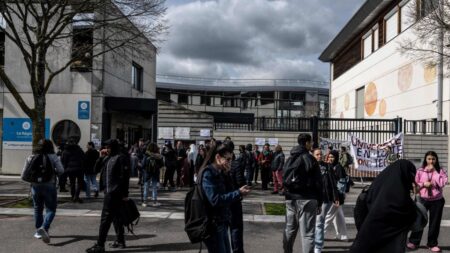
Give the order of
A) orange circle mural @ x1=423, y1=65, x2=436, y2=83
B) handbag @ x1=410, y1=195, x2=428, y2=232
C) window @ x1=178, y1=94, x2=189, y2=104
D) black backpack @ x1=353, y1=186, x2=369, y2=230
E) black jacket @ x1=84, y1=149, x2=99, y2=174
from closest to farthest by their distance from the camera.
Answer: handbag @ x1=410, y1=195, x2=428, y2=232, black backpack @ x1=353, y1=186, x2=369, y2=230, black jacket @ x1=84, y1=149, x2=99, y2=174, orange circle mural @ x1=423, y1=65, x2=436, y2=83, window @ x1=178, y1=94, x2=189, y2=104

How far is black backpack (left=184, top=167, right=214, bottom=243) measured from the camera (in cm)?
455

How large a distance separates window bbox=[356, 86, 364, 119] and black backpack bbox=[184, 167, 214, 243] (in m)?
29.9

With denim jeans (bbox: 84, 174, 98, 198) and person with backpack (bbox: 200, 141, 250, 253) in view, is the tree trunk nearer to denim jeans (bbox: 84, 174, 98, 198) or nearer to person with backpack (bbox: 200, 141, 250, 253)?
denim jeans (bbox: 84, 174, 98, 198)

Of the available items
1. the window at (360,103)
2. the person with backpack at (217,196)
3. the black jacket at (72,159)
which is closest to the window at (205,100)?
the window at (360,103)

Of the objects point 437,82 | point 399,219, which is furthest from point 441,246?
point 437,82

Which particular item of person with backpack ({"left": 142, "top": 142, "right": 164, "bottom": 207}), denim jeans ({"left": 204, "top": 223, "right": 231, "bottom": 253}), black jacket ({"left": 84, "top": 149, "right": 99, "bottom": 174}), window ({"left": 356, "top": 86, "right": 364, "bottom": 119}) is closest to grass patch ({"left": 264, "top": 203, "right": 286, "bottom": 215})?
person with backpack ({"left": 142, "top": 142, "right": 164, "bottom": 207})

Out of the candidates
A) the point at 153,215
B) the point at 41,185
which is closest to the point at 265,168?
the point at 153,215

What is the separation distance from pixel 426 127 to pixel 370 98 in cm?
971

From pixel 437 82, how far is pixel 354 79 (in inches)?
559

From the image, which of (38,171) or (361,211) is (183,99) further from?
(361,211)

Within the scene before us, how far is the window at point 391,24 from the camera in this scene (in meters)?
26.5

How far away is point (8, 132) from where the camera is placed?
21.2 metres

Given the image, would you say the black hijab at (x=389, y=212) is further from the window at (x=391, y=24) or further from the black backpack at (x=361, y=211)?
the window at (x=391, y=24)

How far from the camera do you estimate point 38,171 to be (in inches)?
314
